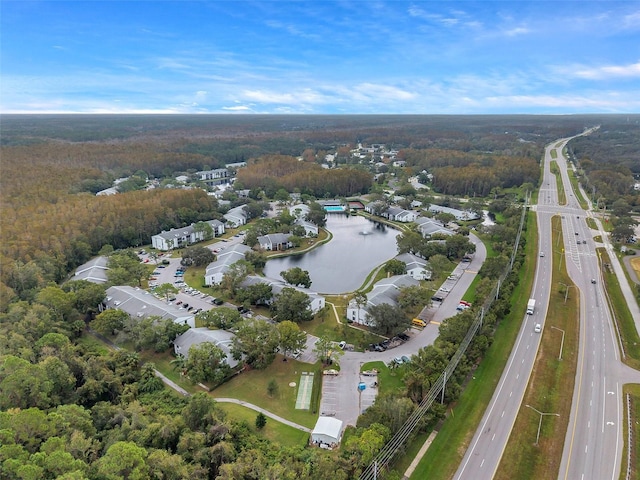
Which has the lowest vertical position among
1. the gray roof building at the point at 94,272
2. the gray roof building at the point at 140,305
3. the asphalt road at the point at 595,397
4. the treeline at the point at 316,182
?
the asphalt road at the point at 595,397

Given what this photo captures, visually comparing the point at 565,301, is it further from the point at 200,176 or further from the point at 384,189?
the point at 200,176

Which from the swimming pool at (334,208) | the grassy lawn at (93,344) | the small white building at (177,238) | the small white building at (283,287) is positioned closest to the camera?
the grassy lawn at (93,344)

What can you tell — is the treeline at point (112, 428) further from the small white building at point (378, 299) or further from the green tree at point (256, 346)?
the small white building at point (378, 299)

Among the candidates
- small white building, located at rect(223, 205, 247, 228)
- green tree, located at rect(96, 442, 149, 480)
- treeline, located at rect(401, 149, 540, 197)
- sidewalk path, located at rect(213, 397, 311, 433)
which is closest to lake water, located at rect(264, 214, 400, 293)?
small white building, located at rect(223, 205, 247, 228)

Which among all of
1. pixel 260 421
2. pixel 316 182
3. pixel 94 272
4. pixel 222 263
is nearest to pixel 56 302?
pixel 94 272

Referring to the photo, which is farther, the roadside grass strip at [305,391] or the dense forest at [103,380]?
the roadside grass strip at [305,391]

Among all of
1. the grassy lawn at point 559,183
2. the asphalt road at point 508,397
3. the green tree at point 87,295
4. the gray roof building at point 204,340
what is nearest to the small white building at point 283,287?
the gray roof building at point 204,340

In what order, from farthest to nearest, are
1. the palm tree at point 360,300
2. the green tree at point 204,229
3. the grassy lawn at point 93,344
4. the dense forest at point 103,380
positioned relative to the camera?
the green tree at point 204,229, the palm tree at point 360,300, the grassy lawn at point 93,344, the dense forest at point 103,380
